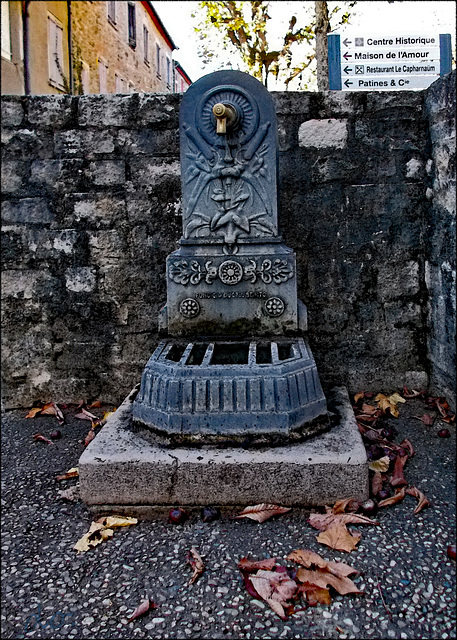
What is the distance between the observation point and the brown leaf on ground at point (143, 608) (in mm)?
1737

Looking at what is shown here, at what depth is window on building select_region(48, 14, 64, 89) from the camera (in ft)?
32.9

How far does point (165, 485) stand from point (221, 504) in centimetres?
25

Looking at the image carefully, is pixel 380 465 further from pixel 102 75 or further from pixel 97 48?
pixel 102 75

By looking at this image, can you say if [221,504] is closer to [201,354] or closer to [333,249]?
[201,354]

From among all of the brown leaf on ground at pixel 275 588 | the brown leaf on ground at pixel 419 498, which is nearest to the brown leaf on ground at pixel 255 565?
the brown leaf on ground at pixel 275 588

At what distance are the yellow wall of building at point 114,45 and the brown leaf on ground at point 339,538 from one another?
1111 centimetres

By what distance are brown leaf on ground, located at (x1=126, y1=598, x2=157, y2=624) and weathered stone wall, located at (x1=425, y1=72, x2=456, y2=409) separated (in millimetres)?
2182

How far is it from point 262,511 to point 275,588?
1.55 ft

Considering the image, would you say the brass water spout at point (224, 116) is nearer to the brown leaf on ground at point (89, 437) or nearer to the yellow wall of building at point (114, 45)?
the brown leaf on ground at point (89, 437)

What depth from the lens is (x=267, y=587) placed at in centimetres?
181

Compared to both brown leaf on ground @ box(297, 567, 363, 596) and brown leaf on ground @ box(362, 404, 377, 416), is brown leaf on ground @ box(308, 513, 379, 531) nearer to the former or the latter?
brown leaf on ground @ box(297, 567, 363, 596)

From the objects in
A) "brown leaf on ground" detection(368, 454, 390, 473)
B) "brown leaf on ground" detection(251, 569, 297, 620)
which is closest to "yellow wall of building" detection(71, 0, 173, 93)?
"brown leaf on ground" detection(368, 454, 390, 473)

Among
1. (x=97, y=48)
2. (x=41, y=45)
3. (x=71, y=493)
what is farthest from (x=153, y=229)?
(x=97, y=48)

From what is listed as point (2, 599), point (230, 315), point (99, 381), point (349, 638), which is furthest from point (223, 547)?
point (99, 381)
